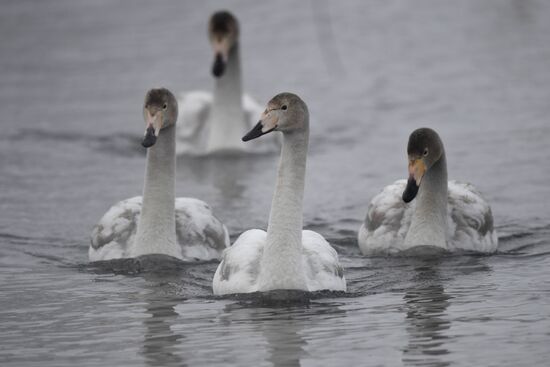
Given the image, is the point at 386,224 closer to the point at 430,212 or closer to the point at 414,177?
the point at 430,212

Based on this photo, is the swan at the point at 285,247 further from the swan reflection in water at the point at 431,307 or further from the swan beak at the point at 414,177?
the swan beak at the point at 414,177

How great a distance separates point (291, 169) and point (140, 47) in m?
16.9

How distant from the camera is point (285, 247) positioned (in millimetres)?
11273

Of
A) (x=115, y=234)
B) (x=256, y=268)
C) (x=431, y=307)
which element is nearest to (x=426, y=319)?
(x=431, y=307)

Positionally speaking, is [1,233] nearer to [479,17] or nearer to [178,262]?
[178,262]

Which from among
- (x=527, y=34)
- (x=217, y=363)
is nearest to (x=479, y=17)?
(x=527, y=34)

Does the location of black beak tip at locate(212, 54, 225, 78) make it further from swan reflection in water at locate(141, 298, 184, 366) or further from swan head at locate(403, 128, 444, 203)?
swan reflection in water at locate(141, 298, 184, 366)

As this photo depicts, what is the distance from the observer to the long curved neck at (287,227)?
11.3 metres

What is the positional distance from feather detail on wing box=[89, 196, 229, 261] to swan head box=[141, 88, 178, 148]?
100 cm

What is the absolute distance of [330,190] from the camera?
1739cm

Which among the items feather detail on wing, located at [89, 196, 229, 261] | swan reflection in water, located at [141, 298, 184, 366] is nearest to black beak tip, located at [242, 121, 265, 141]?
swan reflection in water, located at [141, 298, 184, 366]

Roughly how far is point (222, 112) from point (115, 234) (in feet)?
21.8

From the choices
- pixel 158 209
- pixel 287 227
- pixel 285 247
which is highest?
pixel 158 209

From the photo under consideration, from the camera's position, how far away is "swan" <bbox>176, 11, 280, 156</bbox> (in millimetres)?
19766
